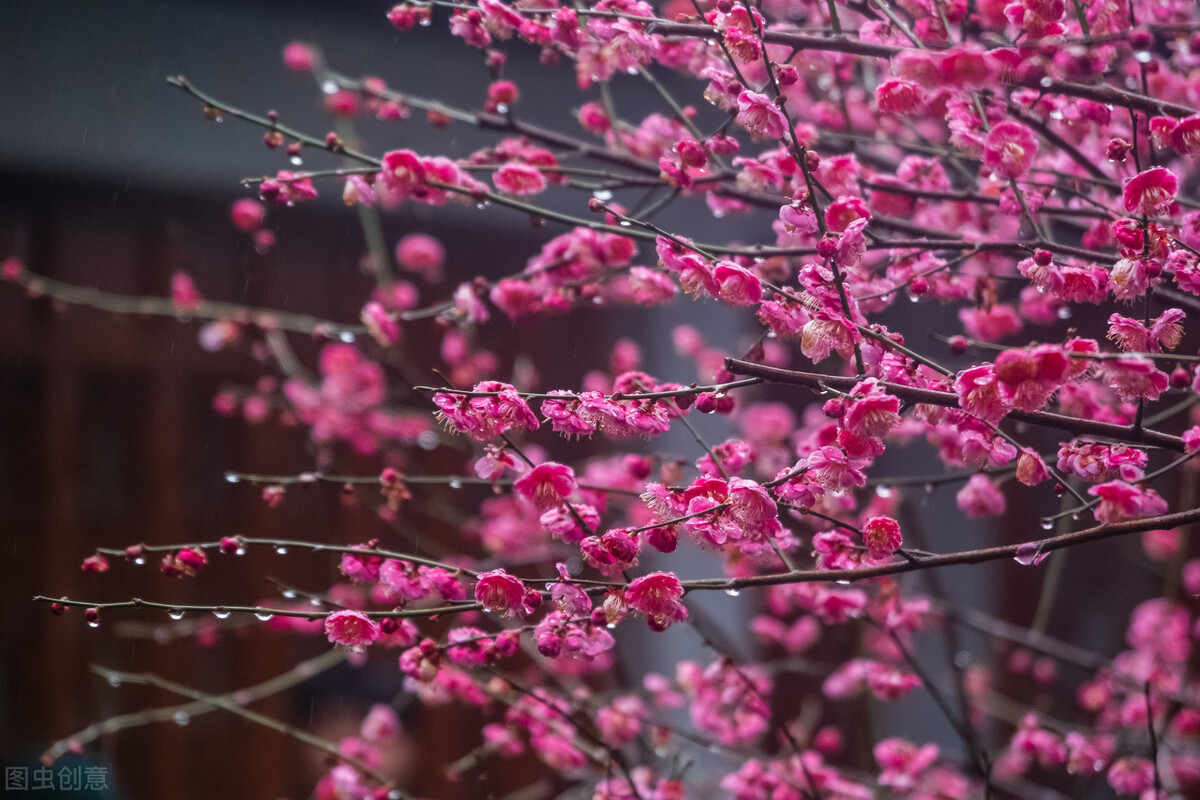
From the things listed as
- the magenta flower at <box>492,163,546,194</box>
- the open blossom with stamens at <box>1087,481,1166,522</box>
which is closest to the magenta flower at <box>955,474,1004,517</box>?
the open blossom with stamens at <box>1087,481,1166,522</box>

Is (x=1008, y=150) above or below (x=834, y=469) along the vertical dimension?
above

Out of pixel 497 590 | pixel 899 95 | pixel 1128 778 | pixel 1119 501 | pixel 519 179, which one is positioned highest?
pixel 899 95

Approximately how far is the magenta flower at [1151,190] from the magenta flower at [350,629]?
86 cm

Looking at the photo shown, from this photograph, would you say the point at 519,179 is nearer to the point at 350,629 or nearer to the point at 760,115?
the point at 760,115

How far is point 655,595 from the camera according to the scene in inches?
33.4

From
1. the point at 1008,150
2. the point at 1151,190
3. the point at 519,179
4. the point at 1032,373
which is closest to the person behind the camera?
the point at 1032,373

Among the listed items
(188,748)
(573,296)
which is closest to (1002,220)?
(573,296)

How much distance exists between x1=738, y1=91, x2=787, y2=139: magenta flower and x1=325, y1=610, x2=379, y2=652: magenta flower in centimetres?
65

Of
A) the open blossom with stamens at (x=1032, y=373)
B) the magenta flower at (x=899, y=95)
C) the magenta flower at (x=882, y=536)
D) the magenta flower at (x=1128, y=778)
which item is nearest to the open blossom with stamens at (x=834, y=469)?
the magenta flower at (x=882, y=536)

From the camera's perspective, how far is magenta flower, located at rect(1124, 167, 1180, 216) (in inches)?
32.6

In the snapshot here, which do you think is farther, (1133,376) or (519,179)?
(519,179)

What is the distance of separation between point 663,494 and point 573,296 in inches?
17.0

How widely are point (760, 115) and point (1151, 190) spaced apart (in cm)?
38

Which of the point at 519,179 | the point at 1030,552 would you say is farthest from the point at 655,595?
the point at 519,179
